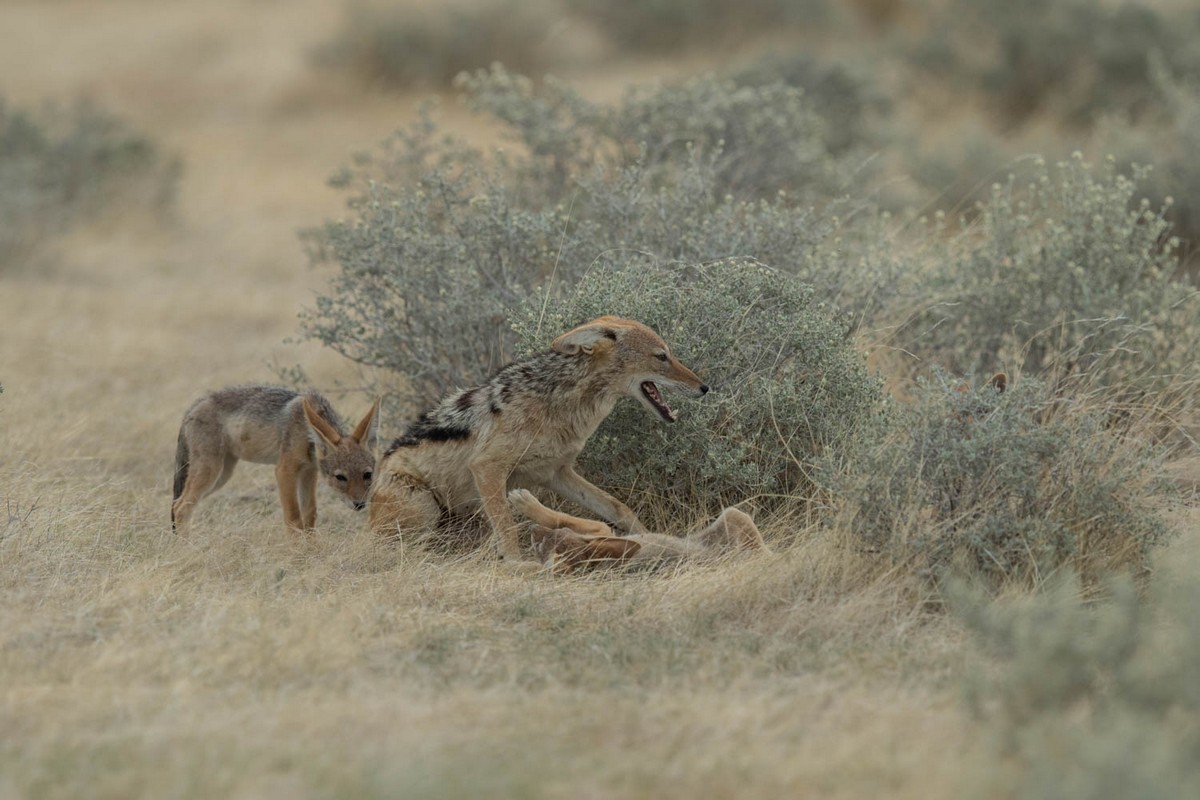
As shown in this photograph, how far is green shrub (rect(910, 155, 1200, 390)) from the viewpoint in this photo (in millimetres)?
8836

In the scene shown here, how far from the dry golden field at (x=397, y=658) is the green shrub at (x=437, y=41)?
1680cm

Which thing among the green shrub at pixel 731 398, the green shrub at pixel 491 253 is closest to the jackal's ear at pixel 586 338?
the green shrub at pixel 731 398

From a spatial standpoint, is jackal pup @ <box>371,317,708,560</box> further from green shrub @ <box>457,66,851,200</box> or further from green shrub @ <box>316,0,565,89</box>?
green shrub @ <box>316,0,565,89</box>

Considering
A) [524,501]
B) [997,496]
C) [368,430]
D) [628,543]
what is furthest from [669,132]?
[997,496]

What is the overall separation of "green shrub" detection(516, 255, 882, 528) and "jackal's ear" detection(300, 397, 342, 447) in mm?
1090

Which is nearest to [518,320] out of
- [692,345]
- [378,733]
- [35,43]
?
[692,345]

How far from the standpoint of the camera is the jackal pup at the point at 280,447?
23.3ft

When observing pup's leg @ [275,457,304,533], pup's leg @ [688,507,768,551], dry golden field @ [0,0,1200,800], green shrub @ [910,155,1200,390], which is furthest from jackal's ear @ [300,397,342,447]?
green shrub @ [910,155,1200,390]

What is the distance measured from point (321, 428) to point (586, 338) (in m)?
1.47

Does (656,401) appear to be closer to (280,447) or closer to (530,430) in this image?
(530,430)

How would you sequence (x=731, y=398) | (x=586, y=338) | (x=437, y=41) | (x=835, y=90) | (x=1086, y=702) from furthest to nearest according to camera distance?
(x=437, y=41) < (x=835, y=90) < (x=731, y=398) < (x=586, y=338) < (x=1086, y=702)

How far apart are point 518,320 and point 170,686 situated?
3396 mm

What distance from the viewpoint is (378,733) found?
14.6 ft

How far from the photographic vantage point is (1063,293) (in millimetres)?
9133
